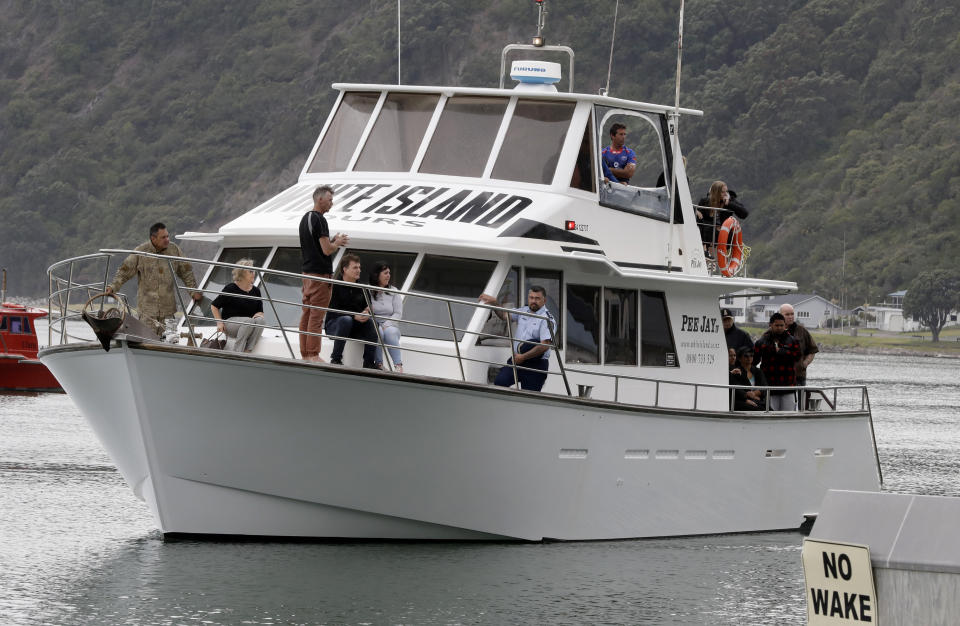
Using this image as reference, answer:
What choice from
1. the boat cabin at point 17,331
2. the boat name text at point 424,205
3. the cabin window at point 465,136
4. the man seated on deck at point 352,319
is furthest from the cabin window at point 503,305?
the boat cabin at point 17,331

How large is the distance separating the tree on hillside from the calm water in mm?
93728

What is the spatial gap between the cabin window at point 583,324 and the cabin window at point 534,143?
3.46 feet

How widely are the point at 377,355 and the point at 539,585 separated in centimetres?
223

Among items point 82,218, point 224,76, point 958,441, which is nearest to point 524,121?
point 958,441

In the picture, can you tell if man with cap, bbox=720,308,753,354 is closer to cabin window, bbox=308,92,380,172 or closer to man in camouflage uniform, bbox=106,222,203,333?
cabin window, bbox=308,92,380,172

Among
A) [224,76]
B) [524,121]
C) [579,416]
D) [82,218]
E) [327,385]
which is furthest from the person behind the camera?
[224,76]

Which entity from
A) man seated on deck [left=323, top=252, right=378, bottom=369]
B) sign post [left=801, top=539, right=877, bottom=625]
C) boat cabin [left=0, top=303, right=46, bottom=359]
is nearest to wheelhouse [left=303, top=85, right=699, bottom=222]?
A: man seated on deck [left=323, top=252, right=378, bottom=369]

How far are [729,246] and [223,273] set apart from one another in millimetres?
5103

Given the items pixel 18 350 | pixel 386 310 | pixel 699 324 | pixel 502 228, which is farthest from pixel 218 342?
pixel 18 350

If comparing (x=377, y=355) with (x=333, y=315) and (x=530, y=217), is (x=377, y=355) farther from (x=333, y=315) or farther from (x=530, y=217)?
(x=530, y=217)

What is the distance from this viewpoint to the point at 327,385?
11727 mm

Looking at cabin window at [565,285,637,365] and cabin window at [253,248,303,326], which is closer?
cabin window at [253,248,303,326]

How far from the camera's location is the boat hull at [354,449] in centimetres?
1179

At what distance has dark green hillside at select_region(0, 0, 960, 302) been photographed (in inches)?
4444
